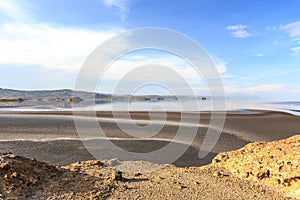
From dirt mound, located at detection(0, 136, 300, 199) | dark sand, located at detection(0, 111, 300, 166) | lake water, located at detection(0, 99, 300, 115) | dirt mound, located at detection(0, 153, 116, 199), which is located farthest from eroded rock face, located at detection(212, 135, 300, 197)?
lake water, located at detection(0, 99, 300, 115)

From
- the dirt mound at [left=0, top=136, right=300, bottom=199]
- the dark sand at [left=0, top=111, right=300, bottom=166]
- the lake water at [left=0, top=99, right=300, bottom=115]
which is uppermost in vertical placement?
the lake water at [left=0, top=99, right=300, bottom=115]

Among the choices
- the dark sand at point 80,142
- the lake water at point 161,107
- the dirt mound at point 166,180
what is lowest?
the dark sand at point 80,142

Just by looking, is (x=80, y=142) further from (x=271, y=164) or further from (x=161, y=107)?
(x=161, y=107)

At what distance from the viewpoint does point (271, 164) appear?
8.72m

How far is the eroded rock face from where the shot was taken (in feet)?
26.3

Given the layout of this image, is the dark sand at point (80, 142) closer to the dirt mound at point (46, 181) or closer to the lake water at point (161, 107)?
A: the dirt mound at point (46, 181)

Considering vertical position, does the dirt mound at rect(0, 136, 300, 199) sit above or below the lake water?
below

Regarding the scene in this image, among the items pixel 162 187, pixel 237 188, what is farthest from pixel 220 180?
pixel 162 187

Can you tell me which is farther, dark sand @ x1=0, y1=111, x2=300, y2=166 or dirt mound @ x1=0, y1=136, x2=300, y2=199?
dark sand @ x1=0, y1=111, x2=300, y2=166

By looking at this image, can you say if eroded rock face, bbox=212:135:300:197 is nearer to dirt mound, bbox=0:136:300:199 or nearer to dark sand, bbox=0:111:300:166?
dirt mound, bbox=0:136:300:199

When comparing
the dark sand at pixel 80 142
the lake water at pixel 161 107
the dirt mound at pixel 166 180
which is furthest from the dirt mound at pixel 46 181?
the lake water at pixel 161 107

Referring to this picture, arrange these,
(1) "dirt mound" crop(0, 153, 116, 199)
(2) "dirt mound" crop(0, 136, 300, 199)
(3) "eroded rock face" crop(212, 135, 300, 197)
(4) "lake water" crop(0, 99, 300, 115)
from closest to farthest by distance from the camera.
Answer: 1. (1) "dirt mound" crop(0, 153, 116, 199)
2. (2) "dirt mound" crop(0, 136, 300, 199)
3. (3) "eroded rock face" crop(212, 135, 300, 197)
4. (4) "lake water" crop(0, 99, 300, 115)

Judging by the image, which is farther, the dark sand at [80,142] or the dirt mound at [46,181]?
the dark sand at [80,142]

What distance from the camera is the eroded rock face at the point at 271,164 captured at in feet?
26.3
